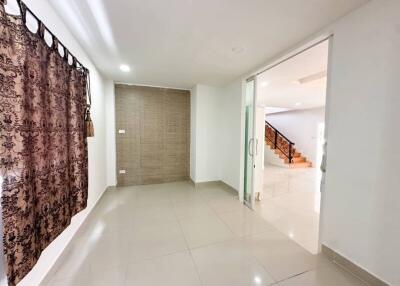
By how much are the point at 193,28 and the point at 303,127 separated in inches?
303

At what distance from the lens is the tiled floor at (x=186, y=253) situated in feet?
5.03

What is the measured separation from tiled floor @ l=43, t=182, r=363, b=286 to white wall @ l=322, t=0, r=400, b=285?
14.7 inches

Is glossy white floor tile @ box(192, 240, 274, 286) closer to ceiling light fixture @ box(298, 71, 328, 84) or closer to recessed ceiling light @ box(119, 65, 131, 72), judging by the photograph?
recessed ceiling light @ box(119, 65, 131, 72)

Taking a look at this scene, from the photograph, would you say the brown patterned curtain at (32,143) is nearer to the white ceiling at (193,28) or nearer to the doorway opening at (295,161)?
the white ceiling at (193,28)

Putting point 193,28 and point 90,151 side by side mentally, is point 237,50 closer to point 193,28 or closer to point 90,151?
point 193,28

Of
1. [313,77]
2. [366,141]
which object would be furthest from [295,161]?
[366,141]

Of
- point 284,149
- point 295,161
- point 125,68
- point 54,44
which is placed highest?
point 125,68

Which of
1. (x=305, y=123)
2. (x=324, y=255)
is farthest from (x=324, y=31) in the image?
(x=305, y=123)

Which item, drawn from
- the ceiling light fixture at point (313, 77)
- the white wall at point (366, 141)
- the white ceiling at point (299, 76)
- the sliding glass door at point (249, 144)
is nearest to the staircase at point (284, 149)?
the white ceiling at point (299, 76)

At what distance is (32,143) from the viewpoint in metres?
1.19

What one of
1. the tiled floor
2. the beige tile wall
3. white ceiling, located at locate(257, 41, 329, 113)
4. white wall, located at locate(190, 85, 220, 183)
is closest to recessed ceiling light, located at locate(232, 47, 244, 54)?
white ceiling, located at locate(257, 41, 329, 113)

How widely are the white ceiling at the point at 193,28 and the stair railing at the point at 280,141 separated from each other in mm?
5906

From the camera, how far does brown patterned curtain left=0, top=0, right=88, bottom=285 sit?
0.97 metres

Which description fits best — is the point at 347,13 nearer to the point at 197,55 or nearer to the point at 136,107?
the point at 197,55
